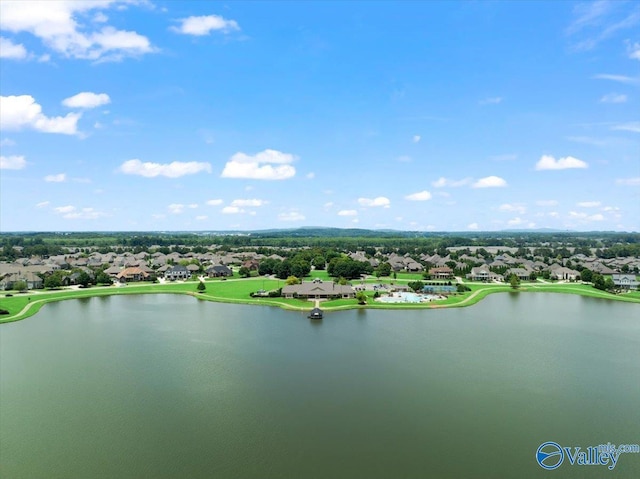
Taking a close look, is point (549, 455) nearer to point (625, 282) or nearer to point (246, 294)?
point (246, 294)

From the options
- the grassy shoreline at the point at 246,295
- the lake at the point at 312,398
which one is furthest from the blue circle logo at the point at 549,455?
the grassy shoreline at the point at 246,295

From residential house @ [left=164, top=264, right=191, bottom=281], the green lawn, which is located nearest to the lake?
the green lawn

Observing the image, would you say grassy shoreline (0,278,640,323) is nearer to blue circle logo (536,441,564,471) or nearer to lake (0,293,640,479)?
lake (0,293,640,479)

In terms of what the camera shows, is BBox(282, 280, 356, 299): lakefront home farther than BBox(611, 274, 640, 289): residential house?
No

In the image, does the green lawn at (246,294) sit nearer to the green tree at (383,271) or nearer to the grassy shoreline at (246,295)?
the grassy shoreline at (246,295)

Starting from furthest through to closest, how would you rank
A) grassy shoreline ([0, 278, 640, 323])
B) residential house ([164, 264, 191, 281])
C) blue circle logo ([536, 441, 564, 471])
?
residential house ([164, 264, 191, 281])
grassy shoreline ([0, 278, 640, 323])
blue circle logo ([536, 441, 564, 471])

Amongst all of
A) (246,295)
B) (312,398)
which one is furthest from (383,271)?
(312,398)

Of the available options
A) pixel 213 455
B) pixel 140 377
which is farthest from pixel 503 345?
pixel 140 377
